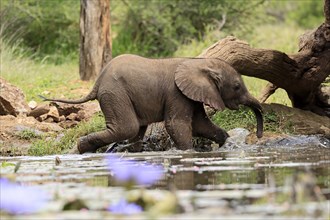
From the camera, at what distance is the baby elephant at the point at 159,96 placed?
10617mm

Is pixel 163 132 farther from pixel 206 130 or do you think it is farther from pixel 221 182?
pixel 221 182

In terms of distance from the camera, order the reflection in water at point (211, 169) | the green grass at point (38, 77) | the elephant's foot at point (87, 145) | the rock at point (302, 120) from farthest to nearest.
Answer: the green grass at point (38, 77) → the rock at point (302, 120) → the elephant's foot at point (87, 145) → the reflection in water at point (211, 169)

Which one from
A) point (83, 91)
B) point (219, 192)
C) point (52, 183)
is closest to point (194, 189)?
point (219, 192)

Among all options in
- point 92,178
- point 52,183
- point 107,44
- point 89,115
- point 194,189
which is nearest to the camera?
point 194,189

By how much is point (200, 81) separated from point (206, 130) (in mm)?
649

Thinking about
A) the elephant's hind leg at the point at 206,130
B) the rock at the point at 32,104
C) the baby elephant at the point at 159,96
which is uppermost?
the baby elephant at the point at 159,96

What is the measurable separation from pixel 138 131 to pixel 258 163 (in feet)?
10.2

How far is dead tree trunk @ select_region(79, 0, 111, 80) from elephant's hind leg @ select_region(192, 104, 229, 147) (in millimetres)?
7997

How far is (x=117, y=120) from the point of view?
10609mm

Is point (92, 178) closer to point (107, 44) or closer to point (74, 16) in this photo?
point (107, 44)

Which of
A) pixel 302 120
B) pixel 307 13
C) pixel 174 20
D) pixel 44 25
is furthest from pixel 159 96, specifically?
pixel 307 13

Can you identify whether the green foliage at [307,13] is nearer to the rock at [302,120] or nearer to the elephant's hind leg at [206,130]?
the rock at [302,120]

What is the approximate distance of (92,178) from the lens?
266 inches

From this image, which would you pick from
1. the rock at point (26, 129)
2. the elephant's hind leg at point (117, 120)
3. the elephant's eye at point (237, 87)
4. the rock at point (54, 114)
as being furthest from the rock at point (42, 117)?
the elephant's eye at point (237, 87)
